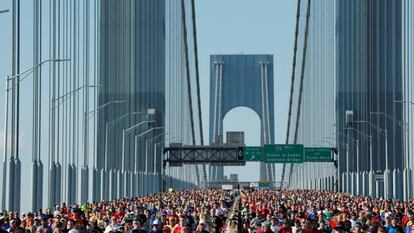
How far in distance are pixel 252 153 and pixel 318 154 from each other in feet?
23.5

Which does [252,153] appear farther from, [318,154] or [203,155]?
[318,154]

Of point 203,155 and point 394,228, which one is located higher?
point 203,155

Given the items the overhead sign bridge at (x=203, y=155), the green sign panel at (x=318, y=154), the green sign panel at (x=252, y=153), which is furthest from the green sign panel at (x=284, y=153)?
the overhead sign bridge at (x=203, y=155)

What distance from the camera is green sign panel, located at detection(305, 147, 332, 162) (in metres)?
118

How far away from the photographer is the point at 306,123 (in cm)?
14438

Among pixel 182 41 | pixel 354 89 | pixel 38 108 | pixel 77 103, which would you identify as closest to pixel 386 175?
pixel 77 103

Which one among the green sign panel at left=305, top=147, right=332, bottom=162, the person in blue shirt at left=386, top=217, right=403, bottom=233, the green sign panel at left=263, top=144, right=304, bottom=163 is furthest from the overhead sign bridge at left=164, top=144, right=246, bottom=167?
the person in blue shirt at left=386, top=217, right=403, bottom=233

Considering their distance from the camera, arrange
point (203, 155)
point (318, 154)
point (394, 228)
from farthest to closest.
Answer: point (203, 155), point (318, 154), point (394, 228)

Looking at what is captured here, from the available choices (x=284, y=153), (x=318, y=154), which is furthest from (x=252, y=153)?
(x=318, y=154)

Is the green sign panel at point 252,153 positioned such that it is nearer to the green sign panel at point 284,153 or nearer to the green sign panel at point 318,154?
the green sign panel at point 284,153

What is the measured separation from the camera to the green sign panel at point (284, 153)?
12000 cm

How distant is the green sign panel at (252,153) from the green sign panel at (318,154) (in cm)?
472

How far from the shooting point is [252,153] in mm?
123188

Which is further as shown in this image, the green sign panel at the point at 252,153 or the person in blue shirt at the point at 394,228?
the green sign panel at the point at 252,153
